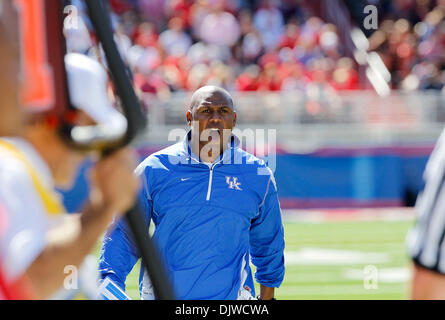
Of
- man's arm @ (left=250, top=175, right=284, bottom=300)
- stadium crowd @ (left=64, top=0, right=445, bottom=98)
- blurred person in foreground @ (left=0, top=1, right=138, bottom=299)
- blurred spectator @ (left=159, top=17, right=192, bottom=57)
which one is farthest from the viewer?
blurred spectator @ (left=159, top=17, right=192, bottom=57)

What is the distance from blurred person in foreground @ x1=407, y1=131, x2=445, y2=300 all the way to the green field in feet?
17.3

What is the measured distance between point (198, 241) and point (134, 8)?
15.0 meters

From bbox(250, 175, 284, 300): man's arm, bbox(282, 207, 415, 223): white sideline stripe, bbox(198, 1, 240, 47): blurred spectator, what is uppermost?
bbox(198, 1, 240, 47): blurred spectator

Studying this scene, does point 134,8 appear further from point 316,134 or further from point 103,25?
point 103,25

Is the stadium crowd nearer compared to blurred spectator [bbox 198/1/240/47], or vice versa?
the stadium crowd

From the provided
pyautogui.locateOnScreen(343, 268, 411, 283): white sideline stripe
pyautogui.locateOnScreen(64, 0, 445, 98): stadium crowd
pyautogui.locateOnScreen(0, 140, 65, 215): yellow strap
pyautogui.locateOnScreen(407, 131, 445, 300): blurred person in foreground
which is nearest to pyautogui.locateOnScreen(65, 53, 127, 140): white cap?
pyautogui.locateOnScreen(0, 140, 65, 215): yellow strap

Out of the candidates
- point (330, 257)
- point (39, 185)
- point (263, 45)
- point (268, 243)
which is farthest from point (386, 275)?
point (263, 45)

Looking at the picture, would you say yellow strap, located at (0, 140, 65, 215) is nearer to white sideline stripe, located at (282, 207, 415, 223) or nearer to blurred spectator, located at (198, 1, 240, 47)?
white sideline stripe, located at (282, 207, 415, 223)

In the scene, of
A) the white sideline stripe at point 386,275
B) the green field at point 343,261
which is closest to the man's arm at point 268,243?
the green field at point 343,261

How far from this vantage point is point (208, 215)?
401 centimetres

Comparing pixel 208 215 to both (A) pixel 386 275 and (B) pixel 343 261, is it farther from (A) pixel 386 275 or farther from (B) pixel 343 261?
(B) pixel 343 261

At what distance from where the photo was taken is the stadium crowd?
49.1 feet

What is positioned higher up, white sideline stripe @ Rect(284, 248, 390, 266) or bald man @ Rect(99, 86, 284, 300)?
bald man @ Rect(99, 86, 284, 300)
